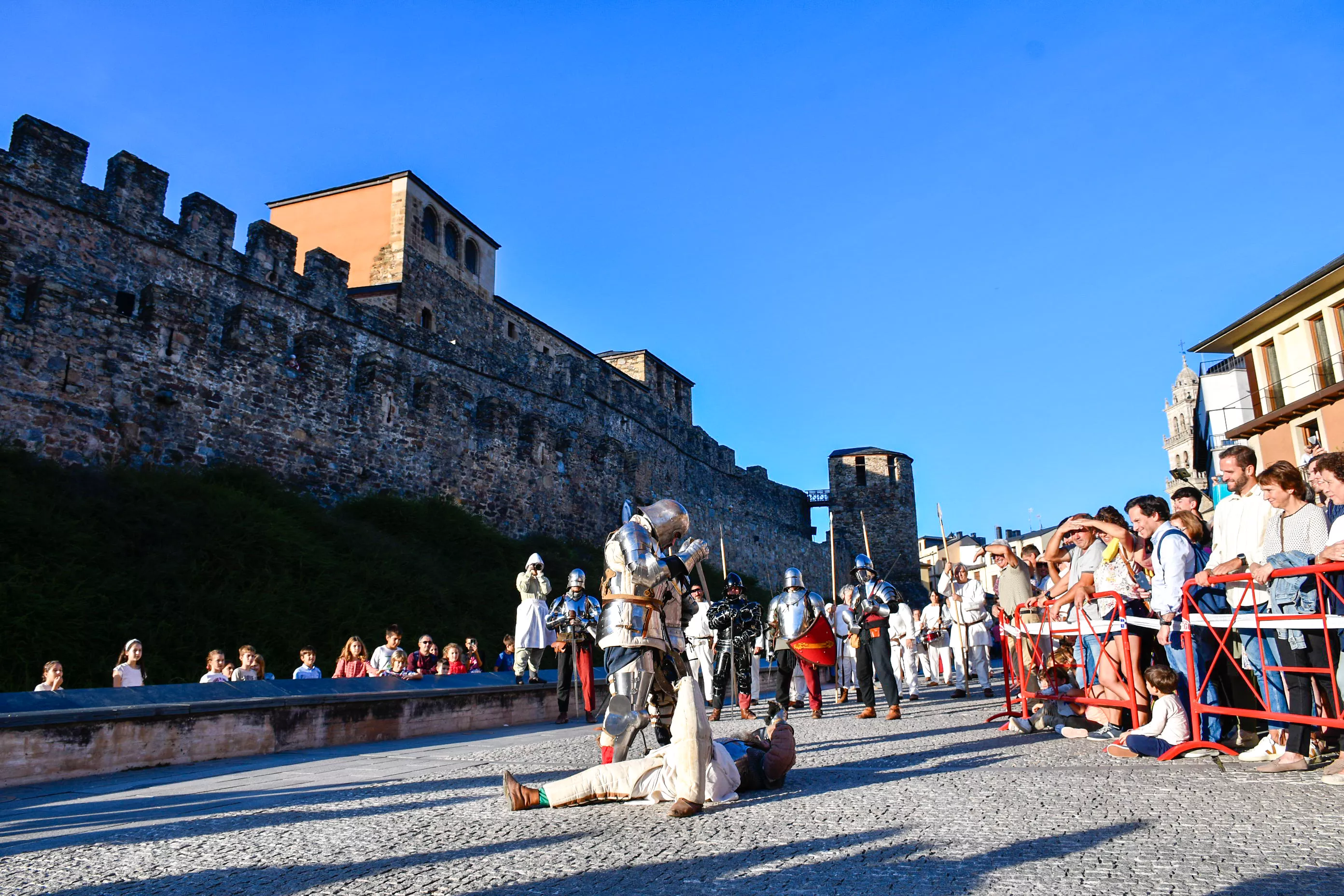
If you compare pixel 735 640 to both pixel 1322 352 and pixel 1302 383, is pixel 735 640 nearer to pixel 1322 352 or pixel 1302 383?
pixel 1302 383

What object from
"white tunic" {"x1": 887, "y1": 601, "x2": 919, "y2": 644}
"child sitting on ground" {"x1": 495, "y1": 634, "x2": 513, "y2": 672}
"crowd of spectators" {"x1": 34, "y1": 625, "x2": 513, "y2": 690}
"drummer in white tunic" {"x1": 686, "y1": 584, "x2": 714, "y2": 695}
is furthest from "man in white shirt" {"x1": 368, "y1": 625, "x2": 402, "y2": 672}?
"white tunic" {"x1": 887, "y1": 601, "x2": 919, "y2": 644}

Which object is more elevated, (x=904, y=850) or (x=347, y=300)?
(x=347, y=300)

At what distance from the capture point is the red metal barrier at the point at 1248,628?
13.6 ft

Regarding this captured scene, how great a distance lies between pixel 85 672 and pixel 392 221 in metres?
21.6

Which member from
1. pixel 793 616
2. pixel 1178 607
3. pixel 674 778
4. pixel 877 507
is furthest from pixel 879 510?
pixel 674 778

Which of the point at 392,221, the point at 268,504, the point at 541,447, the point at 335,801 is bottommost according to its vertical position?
the point at 335,801

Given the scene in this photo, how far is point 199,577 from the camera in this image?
39.2ft

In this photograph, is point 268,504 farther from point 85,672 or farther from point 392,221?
point 392,221

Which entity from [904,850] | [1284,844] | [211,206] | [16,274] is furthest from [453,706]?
Answer: [211,206]

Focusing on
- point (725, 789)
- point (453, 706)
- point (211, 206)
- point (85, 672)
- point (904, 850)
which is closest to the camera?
point (904, 850)

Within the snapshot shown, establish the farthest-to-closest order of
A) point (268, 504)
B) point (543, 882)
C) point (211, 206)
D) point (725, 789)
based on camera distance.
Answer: point (211, 206)
point (268, 504)
point (725, 789)
point (543, 882)

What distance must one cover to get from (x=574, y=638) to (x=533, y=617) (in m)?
1.36

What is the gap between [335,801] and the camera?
428 cm

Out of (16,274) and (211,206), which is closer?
(16,274)
